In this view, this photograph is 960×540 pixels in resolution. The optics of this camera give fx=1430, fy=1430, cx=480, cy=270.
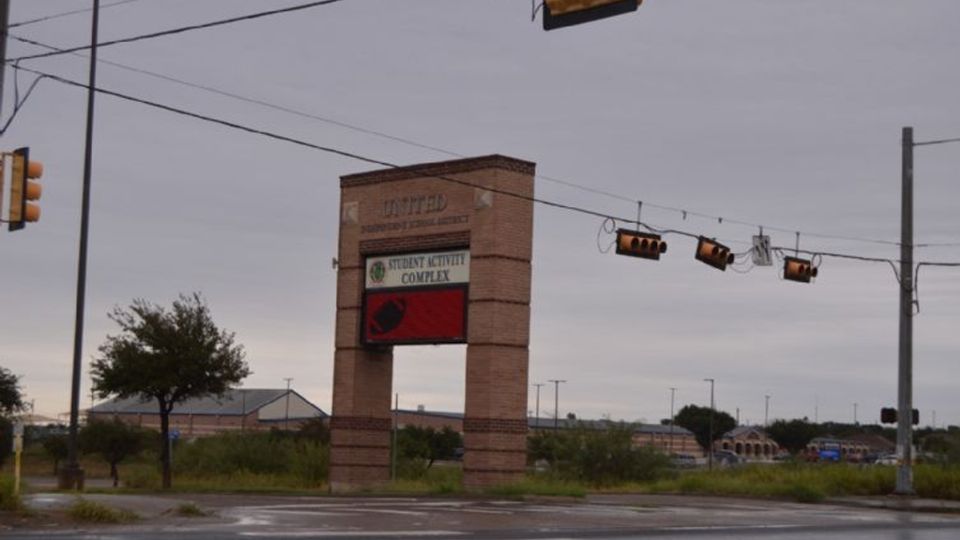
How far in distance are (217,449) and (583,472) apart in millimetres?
13006

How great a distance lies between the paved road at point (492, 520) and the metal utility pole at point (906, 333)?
15.7ft

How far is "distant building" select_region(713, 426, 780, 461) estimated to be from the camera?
6063 inches

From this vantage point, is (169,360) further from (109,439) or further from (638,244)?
(109,439)

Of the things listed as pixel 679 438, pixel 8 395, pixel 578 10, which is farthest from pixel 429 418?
pixel 578 10

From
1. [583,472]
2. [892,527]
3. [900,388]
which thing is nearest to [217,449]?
[583,472]

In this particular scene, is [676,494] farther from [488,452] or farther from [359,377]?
[359,377]

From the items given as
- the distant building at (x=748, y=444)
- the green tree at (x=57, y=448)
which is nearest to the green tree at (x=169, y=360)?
the green tree at (x=57, y=448)

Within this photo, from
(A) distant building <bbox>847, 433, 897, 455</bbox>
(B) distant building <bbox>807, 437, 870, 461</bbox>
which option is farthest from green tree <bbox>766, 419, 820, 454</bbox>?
(A) distant building <bbox>847, 433, 897, 455</bbox>

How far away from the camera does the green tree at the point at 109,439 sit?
7269 centimetres

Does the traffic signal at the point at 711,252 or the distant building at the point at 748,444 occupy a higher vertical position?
the traffic signal at the point at 711,252

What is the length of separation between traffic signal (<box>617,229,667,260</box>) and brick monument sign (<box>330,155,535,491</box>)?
6528mm

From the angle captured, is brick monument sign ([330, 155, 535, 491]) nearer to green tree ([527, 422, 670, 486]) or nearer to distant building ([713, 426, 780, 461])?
green tree ([527, 422, 670, 486])

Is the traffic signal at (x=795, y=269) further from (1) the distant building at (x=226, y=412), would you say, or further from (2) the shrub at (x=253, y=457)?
(1) the distant building at (x=226, y=412)

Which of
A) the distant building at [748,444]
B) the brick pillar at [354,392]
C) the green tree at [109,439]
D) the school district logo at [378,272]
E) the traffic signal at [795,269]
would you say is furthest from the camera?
the distant building at [748,444]
